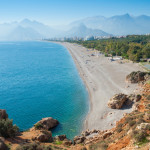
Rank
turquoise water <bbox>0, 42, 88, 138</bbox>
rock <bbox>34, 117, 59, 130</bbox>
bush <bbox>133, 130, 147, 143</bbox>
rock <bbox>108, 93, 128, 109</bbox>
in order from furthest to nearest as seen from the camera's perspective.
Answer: rock <bbox>108, 93, 128, 109</bbox> → turquoise water <bbox>0, 42, 88, 138</bbox> → rock <bbox>34, 117, 59, 130</bbox> → bush <bbox>133, 130, 147, 143</bbox>

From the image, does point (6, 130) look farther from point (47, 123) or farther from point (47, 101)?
point (47, 101)

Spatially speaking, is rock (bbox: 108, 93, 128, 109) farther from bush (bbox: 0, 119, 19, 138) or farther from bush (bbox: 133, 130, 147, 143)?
bush (bbox: 0, 119, 19, 138)

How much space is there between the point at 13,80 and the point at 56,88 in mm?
15696

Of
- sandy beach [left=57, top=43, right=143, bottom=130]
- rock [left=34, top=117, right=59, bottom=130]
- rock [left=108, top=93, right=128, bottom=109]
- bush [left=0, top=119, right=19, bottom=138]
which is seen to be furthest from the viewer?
rock [left=108, top=93, right=128, bottom=109]

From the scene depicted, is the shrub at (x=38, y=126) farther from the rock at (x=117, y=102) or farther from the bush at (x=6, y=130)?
the rock at (x=117, y=102)

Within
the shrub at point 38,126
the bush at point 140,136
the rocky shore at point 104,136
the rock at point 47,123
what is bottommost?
the rock at point 47,123

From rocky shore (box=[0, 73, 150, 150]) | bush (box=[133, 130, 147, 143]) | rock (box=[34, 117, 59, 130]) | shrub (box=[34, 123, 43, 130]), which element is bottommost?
rock (box=[34, 117, 59, 130])

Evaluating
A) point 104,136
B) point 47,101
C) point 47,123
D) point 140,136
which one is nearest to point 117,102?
point 104,136

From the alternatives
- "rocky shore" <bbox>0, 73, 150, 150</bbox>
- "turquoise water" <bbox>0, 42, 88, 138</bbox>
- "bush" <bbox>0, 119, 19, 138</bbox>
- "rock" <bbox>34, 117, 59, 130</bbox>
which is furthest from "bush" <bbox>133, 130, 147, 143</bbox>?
"rock" <bbox>34, 117, 59, 130</bbox>

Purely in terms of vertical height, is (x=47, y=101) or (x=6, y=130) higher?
(x=6, y=130)

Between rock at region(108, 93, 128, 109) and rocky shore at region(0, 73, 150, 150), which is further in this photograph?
rock at region(108, 93, 128, 109)

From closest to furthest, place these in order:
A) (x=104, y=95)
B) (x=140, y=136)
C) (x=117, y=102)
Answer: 1. (x=140, y=136)
2. (x=117, y=102)
3. (x=104, y=95)

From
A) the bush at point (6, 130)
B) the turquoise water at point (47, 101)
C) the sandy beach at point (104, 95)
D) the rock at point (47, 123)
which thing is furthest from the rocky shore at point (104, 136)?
the turquoise water at point (47, 101)

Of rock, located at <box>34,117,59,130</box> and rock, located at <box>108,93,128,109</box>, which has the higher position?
rock, located at <box>108,93,128,109</box>
